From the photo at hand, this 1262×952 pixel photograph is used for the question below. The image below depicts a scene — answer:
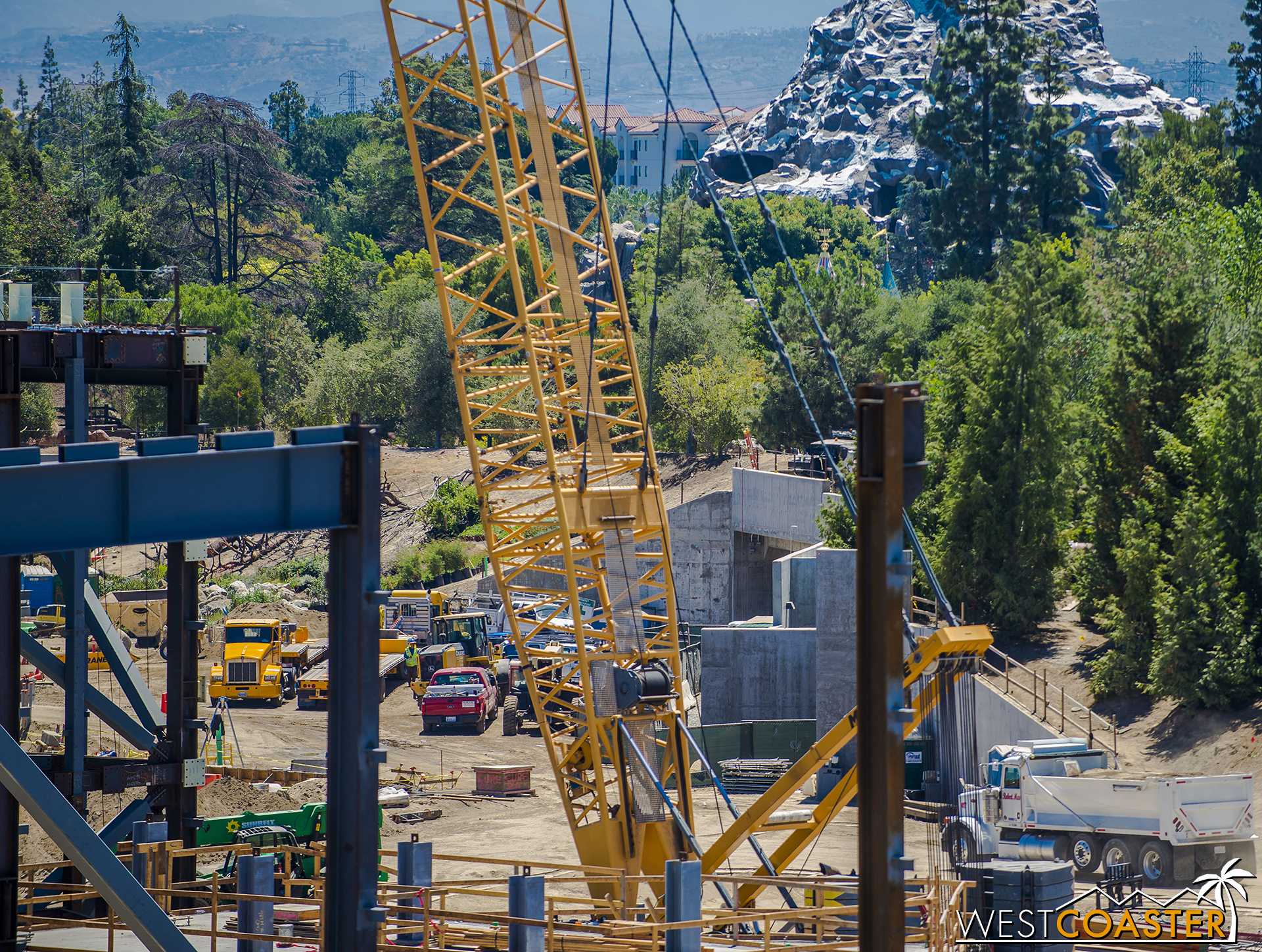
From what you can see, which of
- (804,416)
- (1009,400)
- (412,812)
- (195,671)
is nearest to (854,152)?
(804,416)

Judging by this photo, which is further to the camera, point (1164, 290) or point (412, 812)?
point (1164, 290)

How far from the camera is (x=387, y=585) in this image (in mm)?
62906

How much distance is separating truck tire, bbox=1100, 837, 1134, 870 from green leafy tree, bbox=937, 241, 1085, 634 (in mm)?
16404

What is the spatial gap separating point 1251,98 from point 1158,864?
209 feet

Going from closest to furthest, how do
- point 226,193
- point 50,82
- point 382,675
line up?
point 382,675 < point 226,193 < point 50,82

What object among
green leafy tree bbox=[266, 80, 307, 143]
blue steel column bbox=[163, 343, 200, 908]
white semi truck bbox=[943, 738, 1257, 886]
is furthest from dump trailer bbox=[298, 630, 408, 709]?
green leafy tree bbox=[266, 80, 307, 143]

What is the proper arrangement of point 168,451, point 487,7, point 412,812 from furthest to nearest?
1. point 412,812
2. point 487,7
3. point 168,451

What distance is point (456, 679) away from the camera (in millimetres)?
43375

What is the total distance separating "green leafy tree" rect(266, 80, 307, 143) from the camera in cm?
18062

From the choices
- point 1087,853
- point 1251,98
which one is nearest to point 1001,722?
point 1087,853

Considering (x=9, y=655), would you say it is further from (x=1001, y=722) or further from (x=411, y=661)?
(x=411, y=661)

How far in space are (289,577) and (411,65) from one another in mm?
58699

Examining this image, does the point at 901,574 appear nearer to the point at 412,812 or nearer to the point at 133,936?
the point at 133,936

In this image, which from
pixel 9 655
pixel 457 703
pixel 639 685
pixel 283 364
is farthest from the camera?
pixel 283 364
